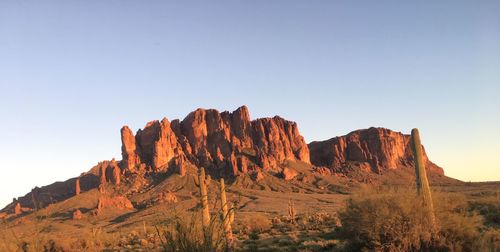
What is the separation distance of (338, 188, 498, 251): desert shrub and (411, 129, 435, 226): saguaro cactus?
10.0 inches

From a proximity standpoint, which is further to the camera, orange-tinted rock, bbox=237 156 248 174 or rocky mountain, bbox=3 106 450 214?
orange-tinted rock, bbox=237 156 248 174

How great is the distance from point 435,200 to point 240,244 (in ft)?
32.5

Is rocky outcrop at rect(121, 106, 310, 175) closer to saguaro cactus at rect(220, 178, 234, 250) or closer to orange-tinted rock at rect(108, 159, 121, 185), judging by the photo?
orange-tinted rock at rect(108, 159, 121, 185)

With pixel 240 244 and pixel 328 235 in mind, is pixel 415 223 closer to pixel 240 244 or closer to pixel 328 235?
pixel 328 235

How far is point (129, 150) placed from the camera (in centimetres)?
11888

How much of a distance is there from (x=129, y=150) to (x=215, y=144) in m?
22.8

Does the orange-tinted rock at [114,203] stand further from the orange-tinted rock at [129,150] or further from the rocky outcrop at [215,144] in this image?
the orange-tinted rock at [129,150]

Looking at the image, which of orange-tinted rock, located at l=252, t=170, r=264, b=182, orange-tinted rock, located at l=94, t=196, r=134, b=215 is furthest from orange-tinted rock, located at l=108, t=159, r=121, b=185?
orange-tinted rock, located at l=252, t=170, r=264, b=182

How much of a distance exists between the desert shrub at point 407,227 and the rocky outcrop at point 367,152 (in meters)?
118

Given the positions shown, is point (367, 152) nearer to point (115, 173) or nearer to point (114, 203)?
point (115, 173)

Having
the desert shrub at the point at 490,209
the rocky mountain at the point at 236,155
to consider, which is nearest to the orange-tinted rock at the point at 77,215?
the rocky mountain at the point at 236,155

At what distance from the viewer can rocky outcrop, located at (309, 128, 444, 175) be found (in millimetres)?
137875

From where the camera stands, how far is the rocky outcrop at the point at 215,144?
116m

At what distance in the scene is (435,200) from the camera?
16516 mm
